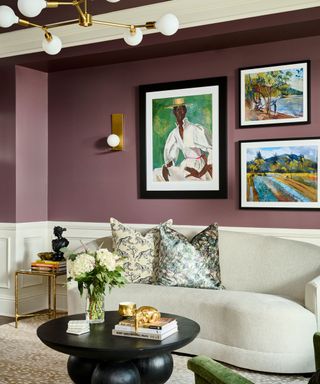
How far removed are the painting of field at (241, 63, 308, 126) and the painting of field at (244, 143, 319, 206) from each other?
248 millimetres

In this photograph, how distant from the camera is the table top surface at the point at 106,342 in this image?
106 inches

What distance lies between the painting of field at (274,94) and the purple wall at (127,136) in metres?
0.07

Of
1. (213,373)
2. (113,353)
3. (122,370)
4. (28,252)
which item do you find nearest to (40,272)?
(28,252)

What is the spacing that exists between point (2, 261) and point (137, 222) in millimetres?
1448

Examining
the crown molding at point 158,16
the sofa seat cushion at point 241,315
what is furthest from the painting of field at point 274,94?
the sofa seat cushion at point 241,315

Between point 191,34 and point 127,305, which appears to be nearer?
point 127,305

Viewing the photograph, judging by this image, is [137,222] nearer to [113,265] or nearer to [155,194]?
[155,194]

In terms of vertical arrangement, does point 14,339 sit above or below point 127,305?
below

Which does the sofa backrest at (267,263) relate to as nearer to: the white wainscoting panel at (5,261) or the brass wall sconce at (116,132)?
the brass wall sconce at (116,132)

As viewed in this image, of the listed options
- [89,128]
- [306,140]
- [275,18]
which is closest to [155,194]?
[89,128]

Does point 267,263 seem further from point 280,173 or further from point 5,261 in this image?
point 5,261

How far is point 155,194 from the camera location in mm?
5137

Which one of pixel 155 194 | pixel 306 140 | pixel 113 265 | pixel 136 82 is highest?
pixel 136 82

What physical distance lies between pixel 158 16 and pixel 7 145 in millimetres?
2034
